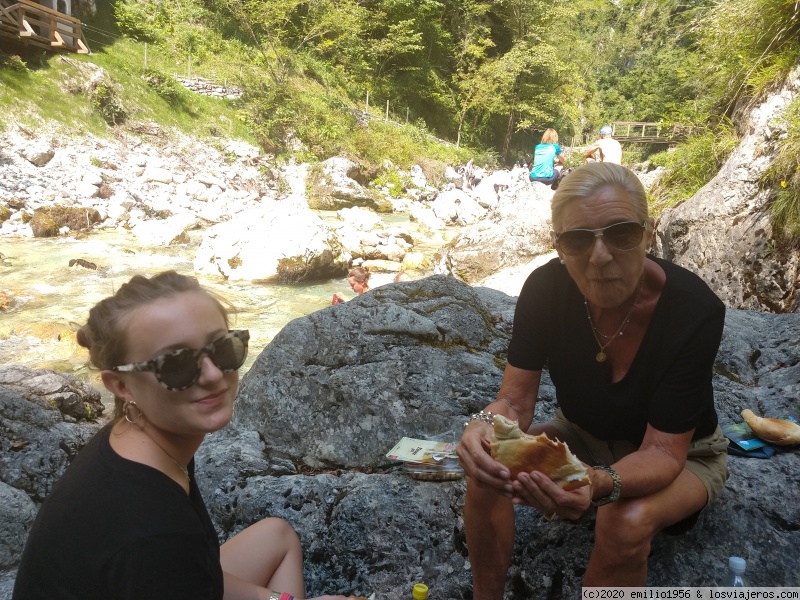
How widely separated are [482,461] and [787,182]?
6393 mm

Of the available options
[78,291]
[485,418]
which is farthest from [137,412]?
[78,291]

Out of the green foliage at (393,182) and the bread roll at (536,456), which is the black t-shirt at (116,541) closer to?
the bread roll at (536,456)

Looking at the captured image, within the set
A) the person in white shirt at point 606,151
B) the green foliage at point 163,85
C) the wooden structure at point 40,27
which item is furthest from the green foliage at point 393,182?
the person in white shirt at point 606,151

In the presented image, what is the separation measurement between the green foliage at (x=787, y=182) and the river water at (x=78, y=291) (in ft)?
22.4

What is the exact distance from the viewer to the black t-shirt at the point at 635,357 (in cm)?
183

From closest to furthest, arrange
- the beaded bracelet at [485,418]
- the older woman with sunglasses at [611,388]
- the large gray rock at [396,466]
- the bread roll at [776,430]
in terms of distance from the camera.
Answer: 1. the older woman with sunglasses at [611,388]
2. the beaded bracelet at [485,418]
3. the large gray rock at [396,466]
4. the bread roll at [776,430]

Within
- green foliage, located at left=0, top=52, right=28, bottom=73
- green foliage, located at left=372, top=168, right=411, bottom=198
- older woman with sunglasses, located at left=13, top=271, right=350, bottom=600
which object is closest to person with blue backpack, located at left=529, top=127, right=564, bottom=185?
older woman with sunglasses, located at left=13, top=271, right=350, bottom=600

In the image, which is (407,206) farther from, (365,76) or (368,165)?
(365,76)

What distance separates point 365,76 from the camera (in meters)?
33.9

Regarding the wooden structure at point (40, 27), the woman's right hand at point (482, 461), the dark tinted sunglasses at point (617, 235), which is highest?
the wooden structure at point (40, 27)

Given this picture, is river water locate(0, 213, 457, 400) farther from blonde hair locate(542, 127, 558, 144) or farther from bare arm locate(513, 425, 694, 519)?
bare arm locate(513, 425, 694, 519)

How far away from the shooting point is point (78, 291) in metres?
11.6

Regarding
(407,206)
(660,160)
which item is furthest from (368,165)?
(660,160)

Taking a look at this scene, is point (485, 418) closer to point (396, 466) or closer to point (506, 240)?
point (396, 466)
